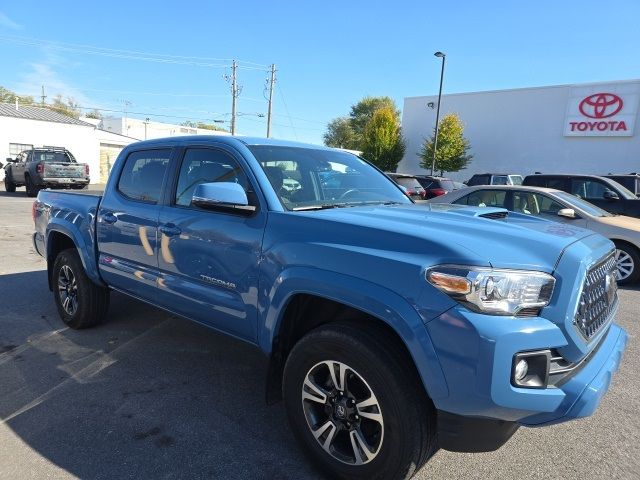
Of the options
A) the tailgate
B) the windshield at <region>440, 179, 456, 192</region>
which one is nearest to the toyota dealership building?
the windshield at <region>440, 179, 456, 192</region>

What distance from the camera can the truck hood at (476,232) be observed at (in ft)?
6.98

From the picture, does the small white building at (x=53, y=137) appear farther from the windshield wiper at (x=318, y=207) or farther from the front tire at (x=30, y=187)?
the windshield wiper at (x=318, y=207)

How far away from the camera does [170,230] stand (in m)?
3.41

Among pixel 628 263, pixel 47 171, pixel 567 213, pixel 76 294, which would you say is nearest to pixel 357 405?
pixel 76 294

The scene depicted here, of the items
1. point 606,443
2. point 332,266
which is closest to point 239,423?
point 332,266

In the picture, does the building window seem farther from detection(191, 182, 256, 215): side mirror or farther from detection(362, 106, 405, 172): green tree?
detection(191, 182, 256, 215): side mirror

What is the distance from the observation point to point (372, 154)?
36.1 meters

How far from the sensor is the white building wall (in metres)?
28.5

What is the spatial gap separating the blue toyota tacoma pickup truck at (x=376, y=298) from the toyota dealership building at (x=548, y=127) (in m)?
29.3

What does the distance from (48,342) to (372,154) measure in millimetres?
33168

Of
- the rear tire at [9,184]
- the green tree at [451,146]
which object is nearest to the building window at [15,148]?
the rear tire at [9,184]

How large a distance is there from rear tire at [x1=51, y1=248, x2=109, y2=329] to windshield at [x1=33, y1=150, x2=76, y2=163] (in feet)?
55.9

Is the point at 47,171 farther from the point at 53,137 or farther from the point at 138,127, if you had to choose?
the point at 138,127

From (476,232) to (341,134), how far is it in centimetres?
7783
